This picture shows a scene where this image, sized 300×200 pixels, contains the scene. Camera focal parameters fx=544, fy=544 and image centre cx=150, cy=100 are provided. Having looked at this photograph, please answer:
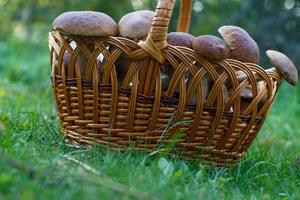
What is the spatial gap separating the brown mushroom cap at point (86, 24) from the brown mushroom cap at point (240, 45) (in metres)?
0.42

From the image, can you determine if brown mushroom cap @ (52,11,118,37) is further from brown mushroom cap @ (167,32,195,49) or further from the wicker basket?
brown mushroom cap @ (167,32,195,49)

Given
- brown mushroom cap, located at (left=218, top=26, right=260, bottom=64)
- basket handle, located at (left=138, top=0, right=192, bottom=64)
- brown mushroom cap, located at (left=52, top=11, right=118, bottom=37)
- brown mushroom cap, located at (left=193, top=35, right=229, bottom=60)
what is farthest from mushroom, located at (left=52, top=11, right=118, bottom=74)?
brown mushroom cap, located at (left=218, top=26, right=260, bottom=64)

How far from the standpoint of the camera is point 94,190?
1285 millimetres

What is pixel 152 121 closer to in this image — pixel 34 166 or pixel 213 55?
pixel 213 55

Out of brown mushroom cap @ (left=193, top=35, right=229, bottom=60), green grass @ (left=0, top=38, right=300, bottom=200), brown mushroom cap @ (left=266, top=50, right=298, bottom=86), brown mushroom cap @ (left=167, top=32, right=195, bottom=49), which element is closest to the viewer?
green grass @ (left=0, top=38, right=300, bottom=200)

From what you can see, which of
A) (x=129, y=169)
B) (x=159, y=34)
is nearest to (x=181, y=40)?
(x=159, y=34)

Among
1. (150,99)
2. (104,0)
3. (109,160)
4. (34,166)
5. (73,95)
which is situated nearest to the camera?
(34,166)

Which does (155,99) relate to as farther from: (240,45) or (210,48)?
(240,45)

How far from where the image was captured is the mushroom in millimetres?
1783

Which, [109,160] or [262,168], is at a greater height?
[109,160]

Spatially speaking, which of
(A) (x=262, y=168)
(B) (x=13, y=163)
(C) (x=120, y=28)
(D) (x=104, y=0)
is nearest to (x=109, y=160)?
(B) (x=13, y=163)

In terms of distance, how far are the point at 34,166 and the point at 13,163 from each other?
0.35 feet

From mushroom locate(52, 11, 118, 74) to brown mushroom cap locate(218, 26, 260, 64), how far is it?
1.35ft

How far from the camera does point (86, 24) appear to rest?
1788 mm
